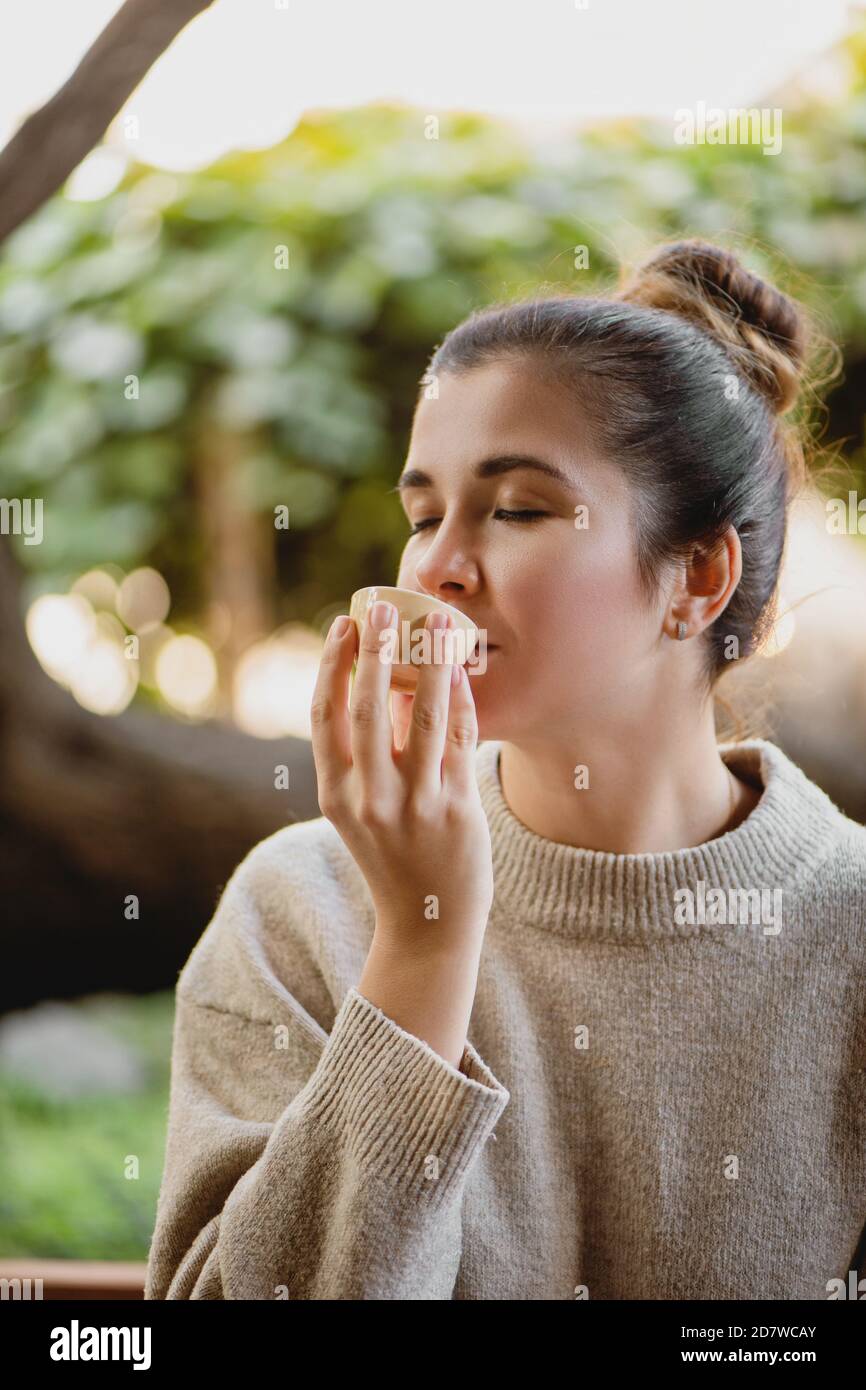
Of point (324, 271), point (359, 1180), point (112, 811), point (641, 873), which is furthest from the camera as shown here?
point (324, 271)

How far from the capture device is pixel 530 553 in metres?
1.12

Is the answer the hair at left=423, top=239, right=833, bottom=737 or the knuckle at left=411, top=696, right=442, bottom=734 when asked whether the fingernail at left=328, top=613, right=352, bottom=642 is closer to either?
the knuckle at left=411, top=696, right=442, bottom=734

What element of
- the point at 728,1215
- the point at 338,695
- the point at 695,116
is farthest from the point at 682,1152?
the point at 695,116

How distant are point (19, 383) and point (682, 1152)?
2.26 meters

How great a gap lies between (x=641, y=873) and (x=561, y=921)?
0.31 ft

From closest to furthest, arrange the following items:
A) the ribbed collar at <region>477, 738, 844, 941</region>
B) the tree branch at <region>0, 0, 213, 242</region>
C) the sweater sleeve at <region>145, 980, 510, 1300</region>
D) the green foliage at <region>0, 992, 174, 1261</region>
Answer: the sweater sleeve at <region>145, 980, 510, 1300</region> → the ribbed collar at <region>477, 738, 844, 941</region> → the tree branch at <region>0, 0, 213, 242</region> → the green foliage at <region>0, 992, 174, 1261</region>

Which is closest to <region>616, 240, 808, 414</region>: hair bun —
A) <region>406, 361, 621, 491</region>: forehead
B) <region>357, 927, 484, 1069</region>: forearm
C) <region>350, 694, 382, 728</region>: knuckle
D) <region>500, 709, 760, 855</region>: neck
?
<region>406, 361, 621, 491</region>: forehead

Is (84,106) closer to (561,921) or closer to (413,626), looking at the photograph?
(413,626)

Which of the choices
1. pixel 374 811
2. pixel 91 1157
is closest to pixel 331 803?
pixel 374 811

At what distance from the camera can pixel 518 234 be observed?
8.16ft

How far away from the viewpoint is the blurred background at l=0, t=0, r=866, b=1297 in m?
2.16

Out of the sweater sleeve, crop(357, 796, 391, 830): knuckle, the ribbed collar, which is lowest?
the sweater sleeve

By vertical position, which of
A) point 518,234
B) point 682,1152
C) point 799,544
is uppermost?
point 518,234
